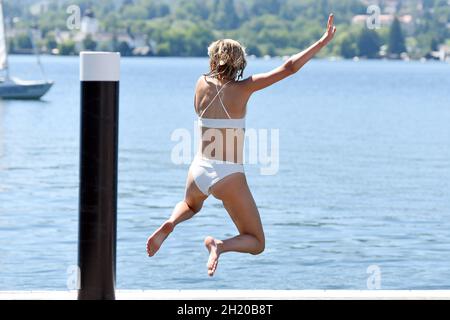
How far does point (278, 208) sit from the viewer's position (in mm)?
20719

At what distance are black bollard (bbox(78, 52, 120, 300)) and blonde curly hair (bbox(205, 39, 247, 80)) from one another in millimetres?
751

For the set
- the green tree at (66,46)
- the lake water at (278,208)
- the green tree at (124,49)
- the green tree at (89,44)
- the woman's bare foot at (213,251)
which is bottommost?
the green tree at (124,49)

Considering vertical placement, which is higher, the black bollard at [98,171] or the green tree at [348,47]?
the black bollard at [98,171]

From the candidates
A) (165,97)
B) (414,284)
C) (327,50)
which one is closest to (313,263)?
(414,284)

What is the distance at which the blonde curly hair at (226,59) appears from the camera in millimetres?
6809

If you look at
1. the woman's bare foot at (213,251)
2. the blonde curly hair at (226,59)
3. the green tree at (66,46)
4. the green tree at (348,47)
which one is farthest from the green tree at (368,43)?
the woman's bare foot at (213,251)

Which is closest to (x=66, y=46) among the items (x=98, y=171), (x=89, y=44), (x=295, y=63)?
(x=89, y=44)

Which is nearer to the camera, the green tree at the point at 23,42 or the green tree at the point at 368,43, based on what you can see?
the green tree at the point at 23,42

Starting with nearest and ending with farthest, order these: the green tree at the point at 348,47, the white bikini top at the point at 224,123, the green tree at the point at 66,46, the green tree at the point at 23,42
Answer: the white bikini top at the point at 224,123
the green tree at the point at 23,42
the green tree at the point at 348,47
the green tree at the point at 66,46

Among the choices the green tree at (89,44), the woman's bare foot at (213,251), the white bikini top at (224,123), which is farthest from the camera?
the green tree at (89,44)

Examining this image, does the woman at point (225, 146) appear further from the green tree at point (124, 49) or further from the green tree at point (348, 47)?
the green tree at point (124, 49)

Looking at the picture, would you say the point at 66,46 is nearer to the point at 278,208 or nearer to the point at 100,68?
the point at 278,208

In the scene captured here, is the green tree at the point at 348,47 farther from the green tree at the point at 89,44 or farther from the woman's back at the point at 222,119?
the woman's back at the point at 222,119
